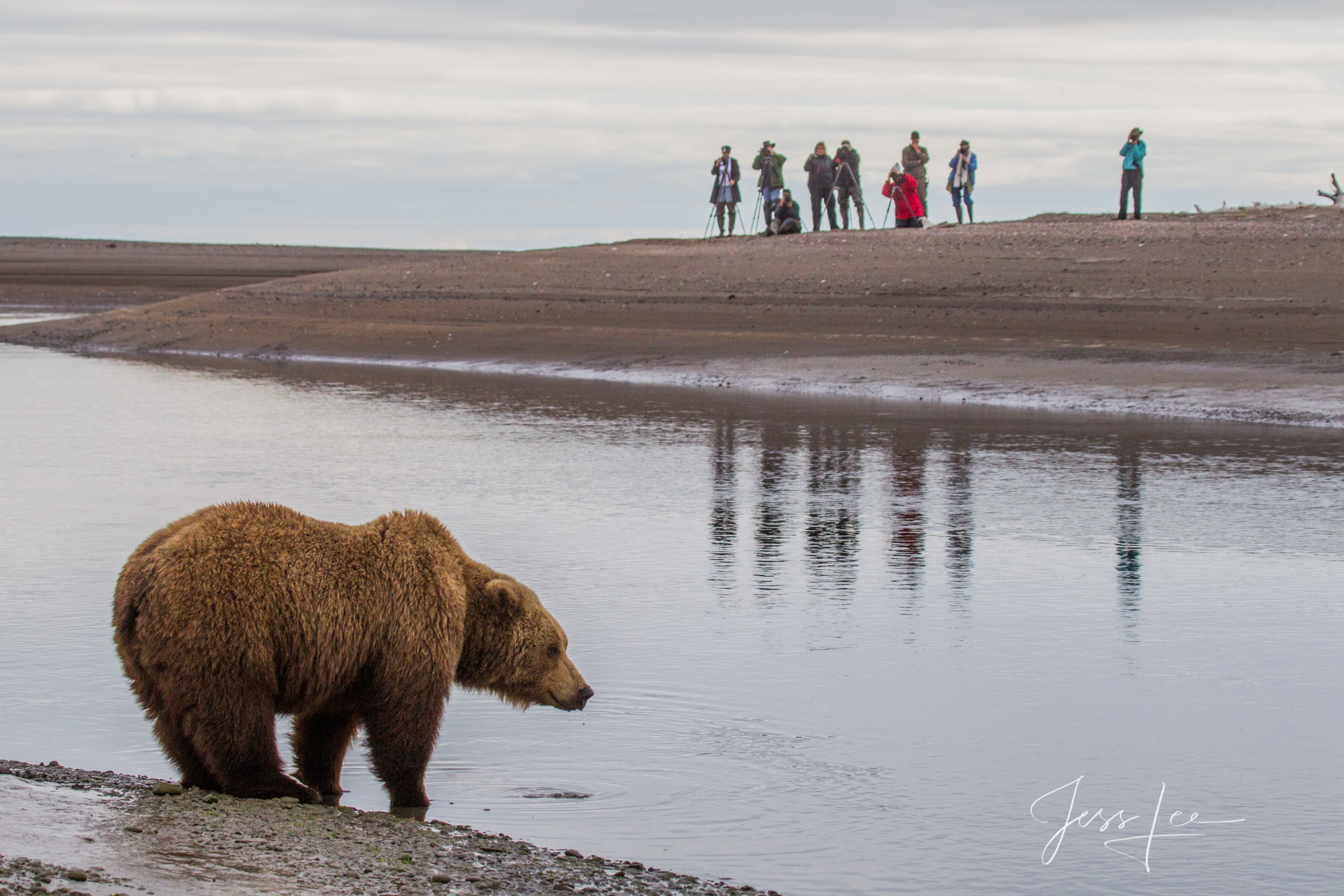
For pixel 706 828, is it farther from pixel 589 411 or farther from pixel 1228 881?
pixel 589 411

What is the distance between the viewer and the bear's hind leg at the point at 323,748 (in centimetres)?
461

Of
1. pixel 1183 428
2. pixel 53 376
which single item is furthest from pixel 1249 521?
pixel 53 376

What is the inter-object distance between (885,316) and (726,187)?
32.8 feet

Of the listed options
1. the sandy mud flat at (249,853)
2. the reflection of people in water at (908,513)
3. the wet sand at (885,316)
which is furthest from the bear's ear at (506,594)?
the wet sand at (885,316)

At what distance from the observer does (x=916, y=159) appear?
94.1 feet

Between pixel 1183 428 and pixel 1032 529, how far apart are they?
515 cm

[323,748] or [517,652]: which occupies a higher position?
[517,652]

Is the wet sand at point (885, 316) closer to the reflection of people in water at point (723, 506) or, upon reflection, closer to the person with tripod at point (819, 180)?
the person with tripod at point (819, 180)

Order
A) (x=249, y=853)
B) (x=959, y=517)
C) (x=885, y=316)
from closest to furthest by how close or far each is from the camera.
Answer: (x=249, y=853), (x=959, y=517), (x=885, y=316)

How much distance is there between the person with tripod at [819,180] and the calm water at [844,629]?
52.2ft

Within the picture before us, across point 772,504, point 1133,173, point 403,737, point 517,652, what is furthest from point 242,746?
point 1133,173

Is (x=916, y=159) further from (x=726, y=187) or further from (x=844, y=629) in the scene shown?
(x=844, y=629)

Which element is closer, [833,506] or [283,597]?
[283,597]

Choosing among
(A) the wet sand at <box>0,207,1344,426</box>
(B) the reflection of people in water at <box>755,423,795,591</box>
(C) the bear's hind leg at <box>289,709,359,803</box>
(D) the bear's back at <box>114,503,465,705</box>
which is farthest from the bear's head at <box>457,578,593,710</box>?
(A) the wet sand at <box>0,207,1344,426</box>
